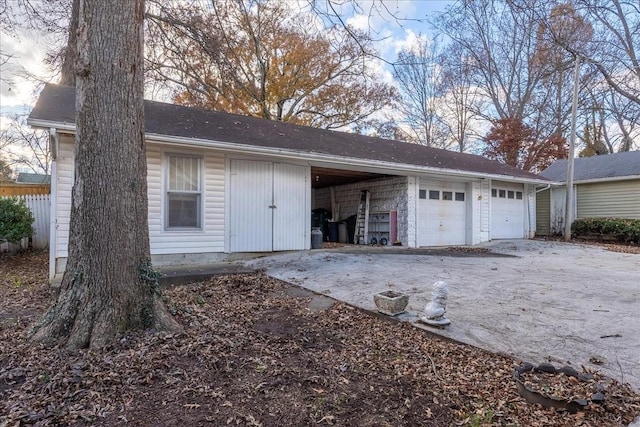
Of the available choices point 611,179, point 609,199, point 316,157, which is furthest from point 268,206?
point 609,199

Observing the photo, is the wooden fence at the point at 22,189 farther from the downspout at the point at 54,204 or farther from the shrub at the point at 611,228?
the shrub at the point at 611,228

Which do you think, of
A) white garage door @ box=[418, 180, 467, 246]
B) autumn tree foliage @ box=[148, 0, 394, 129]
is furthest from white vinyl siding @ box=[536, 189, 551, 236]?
autumn tree foliage @ box=[148, 0, 394, 129]

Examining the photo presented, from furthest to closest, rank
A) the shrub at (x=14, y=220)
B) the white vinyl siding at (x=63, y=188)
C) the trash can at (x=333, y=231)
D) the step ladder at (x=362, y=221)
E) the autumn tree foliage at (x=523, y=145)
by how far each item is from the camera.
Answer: the autumn tree foliage at (x=523, y=145) < the trash can at (x=333, y=231) < the step ladder at (x=362, y=221) < the shrub at (x=14, y=220) < the white vinyl siding at (x=63, y=188)

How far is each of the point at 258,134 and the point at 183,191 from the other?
8.10ft

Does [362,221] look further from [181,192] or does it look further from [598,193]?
[598,193]

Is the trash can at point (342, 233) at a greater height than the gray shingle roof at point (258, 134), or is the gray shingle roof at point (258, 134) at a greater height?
the gray shingle roof at point (258, 134)

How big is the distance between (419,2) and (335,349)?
14.8ft

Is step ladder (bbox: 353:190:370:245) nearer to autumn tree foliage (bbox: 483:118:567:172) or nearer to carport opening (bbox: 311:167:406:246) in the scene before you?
carport opening (bbox: 311:167:406:246)

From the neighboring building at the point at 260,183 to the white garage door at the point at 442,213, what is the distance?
0.03 m

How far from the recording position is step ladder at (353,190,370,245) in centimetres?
1163

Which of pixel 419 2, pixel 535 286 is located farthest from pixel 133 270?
pixel 535 286

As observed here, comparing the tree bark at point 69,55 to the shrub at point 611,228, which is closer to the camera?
the tree bark at point 69,55

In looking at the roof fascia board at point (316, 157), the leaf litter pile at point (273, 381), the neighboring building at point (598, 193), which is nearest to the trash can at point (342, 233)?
the roof fascia board at point (316, 157)

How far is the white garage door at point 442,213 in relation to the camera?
35.7 ft
